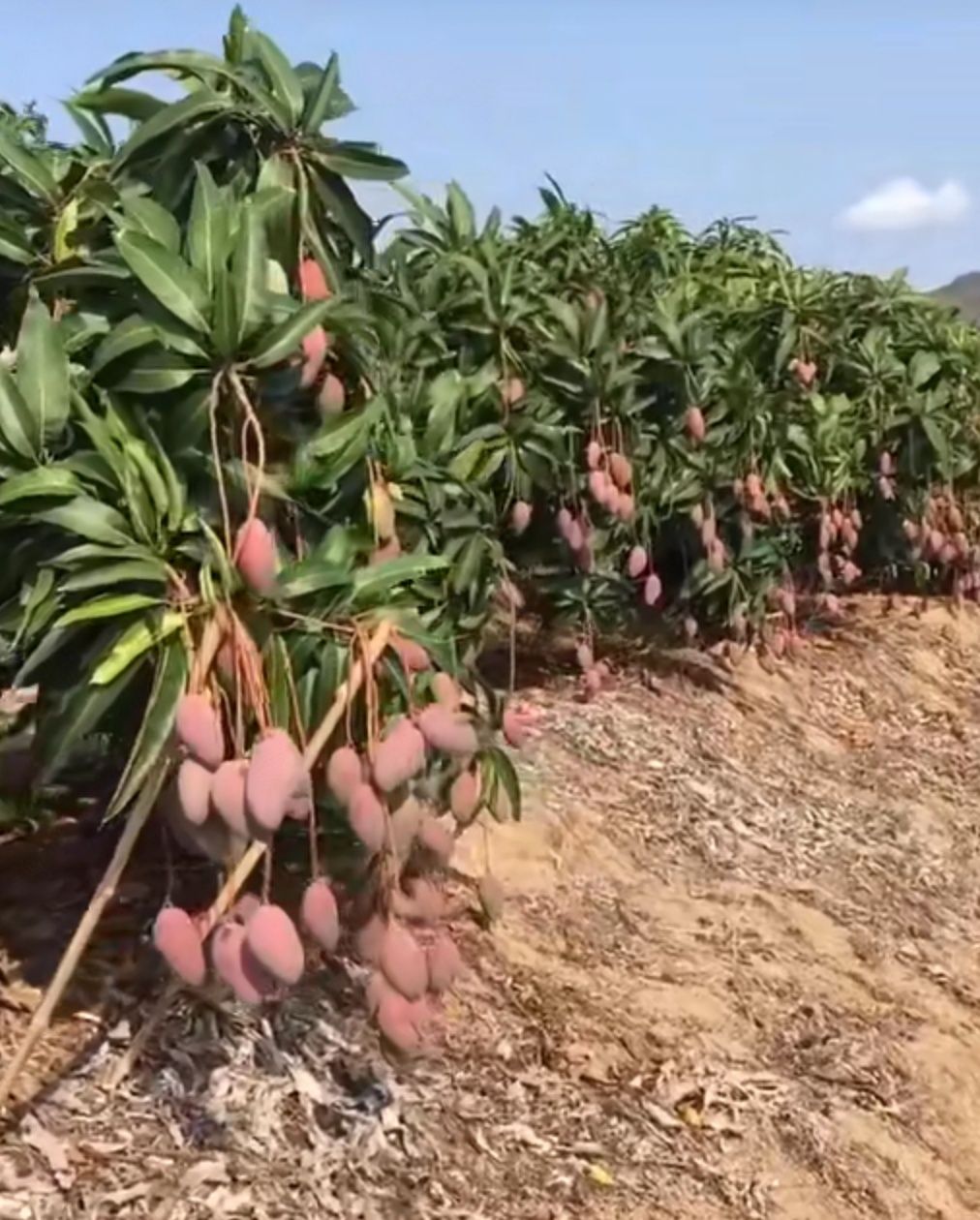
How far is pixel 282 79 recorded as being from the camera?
2438 millimetres

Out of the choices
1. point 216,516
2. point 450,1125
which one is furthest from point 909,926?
point 216,516

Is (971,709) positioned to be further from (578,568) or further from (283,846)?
(283,846)

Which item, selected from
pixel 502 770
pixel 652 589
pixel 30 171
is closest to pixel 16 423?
pixel 30 171

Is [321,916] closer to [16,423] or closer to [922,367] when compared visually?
[16,423]

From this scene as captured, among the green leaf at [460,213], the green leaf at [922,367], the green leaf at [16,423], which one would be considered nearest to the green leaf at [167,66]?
the green leaf at [16,423]

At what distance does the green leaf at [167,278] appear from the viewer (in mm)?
2146

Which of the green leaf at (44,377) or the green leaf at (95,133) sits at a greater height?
the green leaf at (95,133)

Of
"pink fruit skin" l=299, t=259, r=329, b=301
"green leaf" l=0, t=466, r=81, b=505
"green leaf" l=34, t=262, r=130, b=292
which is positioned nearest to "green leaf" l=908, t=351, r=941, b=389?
"pink fruit skin" l=299, t=259, r=329, b=301

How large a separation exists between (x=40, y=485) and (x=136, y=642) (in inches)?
9.6

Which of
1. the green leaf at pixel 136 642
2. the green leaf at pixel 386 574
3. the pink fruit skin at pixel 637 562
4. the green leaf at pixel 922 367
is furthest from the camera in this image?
the green leaf at pixel 922 367

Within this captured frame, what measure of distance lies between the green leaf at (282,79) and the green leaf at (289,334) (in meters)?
0.41

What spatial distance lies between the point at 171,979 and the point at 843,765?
2965 millimetres

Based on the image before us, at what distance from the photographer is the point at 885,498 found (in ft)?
20.6

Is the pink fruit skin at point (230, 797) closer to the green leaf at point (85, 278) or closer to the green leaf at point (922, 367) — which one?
the green leaf at point (85, 278)
